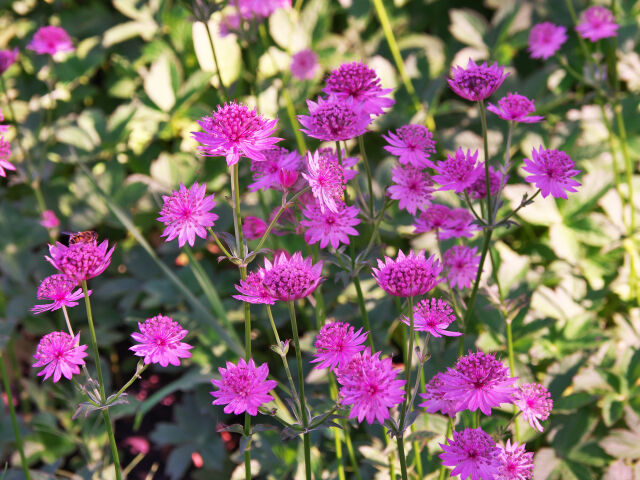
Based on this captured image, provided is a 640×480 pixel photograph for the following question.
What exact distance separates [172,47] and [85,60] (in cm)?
30

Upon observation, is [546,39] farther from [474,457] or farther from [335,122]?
[474,457]

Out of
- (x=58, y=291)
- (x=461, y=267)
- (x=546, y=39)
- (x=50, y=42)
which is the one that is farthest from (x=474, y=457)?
(x=50, y=42)

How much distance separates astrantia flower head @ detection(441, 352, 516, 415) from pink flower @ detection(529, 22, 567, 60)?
948 mm

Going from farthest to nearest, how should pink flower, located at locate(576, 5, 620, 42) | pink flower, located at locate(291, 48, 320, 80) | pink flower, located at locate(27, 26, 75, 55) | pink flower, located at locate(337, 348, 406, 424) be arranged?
pink flower, located at locate(291, 48, 320, 80) → pink flower, located at locate(27, 26, 75, 55) → pink flower, located at locate(576, 5, 620, 42) → pink flower, located at locate(337, 348, 406, 424)

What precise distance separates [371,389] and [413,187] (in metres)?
0.32

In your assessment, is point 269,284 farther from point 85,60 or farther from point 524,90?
point 85,60

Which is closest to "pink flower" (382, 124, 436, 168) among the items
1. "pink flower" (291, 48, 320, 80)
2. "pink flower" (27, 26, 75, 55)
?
"pink flower" (291, 48, 320, 80)

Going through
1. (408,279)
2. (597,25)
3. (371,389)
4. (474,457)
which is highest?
(597,25)

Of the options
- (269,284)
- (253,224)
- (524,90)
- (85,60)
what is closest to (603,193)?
(524,90)

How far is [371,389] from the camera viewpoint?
771 millimetres

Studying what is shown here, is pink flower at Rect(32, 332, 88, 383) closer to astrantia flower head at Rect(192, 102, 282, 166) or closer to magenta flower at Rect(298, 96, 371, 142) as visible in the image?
astrantia flower head at Rect(192, 102, 282, 166)

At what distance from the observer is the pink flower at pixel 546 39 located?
152cm

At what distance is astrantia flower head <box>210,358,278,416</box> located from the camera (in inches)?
32.1

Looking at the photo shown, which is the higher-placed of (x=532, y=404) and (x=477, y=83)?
(x=477, y=83)
